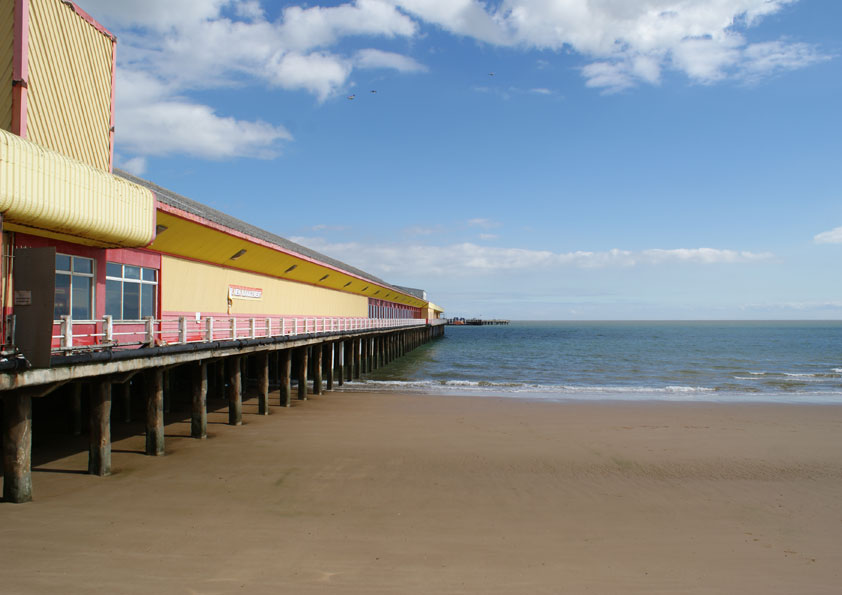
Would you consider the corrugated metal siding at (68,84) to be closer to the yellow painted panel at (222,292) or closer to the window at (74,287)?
the window at (74,287)

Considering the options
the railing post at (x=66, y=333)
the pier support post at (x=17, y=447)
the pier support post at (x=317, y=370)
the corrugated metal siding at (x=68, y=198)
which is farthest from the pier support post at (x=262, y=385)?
the pier support post at (x=17, y=447)

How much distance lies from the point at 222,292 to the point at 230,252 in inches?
52.3

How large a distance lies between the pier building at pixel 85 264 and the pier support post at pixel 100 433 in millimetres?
21

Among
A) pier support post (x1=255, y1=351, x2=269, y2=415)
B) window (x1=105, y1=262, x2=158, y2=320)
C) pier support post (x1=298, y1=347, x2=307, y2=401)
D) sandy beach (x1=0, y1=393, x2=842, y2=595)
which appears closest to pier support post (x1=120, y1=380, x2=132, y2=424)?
sandy beach (x1=0, y1=393, x2=842, y2=595)

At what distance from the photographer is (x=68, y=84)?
11.2m

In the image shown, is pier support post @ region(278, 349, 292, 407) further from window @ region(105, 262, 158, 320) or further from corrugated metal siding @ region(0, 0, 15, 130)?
corrugated metal siding @ region(0, 0, 15, 130)

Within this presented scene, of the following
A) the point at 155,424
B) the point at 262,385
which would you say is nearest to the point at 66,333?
the point at 155,424

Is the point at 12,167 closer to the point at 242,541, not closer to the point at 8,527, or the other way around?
the point at 8,527

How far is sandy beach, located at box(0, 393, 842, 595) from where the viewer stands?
21.0 feet

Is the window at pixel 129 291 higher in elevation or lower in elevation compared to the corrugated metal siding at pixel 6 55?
lower

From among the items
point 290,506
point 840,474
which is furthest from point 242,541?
point 840,474

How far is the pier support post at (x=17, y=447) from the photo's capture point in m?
7.81

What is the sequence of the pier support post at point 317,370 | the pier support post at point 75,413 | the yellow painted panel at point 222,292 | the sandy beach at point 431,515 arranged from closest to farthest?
the sandy beach at point 431,515
the pier support post at point 75,413
the yellow painted panel at point 222,292
the pier support post at point 317,370

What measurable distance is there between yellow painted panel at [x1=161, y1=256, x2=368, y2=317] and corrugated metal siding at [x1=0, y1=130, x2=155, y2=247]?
3.32 meters
